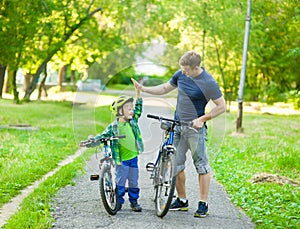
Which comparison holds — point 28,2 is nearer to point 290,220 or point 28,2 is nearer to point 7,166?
point 7,166

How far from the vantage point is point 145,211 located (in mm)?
7156

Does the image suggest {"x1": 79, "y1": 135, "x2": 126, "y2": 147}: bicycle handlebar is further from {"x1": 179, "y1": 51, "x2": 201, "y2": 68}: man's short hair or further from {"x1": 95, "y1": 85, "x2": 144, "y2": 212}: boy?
{"x1": 179, "y1": 51, "x2": 201, "y2": 68}: man's short hair

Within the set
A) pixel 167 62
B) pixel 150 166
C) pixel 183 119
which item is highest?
pixel 167 62

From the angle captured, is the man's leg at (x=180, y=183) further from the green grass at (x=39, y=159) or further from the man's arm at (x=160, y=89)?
Answer: the green grass at (x=39, y=159)

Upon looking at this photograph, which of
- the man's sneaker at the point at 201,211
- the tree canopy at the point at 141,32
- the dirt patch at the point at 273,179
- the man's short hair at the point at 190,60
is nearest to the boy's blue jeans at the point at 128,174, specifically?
the man's sneaker at the point at 201,211

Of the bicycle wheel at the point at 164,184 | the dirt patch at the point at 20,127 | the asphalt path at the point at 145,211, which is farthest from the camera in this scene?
the dirt patch at the point at 20,127

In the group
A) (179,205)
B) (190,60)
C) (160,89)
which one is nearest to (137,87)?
(160,89)

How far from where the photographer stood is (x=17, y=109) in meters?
22.4

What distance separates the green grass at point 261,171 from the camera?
23.8 ft

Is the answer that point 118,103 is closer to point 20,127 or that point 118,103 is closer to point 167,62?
point 167,62

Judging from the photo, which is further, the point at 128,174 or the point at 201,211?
the point at 201,211

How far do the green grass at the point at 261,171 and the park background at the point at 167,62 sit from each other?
2cm

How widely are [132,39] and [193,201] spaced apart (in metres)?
26.6

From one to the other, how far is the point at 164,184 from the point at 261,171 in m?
4.12
